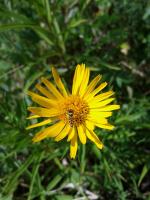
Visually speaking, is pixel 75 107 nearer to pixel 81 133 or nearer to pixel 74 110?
pixel 74 110

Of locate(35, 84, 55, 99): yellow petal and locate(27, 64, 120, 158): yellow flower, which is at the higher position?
locate(35, 84, 55, 99): yellow petal

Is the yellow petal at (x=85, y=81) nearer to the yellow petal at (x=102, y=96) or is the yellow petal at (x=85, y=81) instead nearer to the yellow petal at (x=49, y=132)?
the yellow petal at (x=102, y=96)

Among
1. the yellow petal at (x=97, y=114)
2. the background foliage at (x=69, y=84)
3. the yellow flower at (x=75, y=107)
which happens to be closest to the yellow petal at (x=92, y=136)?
the yellow flower at (x=75, y=107)

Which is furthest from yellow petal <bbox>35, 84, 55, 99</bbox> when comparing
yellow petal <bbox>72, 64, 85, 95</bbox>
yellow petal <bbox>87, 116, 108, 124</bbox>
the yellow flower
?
yellow petal <bbox>87, 116, 108, 124</bbox>

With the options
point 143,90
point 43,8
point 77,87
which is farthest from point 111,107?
point 143,90

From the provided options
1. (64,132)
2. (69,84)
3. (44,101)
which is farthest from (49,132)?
(69,84)

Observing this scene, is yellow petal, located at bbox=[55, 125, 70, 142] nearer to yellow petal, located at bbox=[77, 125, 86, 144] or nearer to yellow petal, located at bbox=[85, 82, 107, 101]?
yellow petal, located at bbox=[77, 125, 86, 144]
